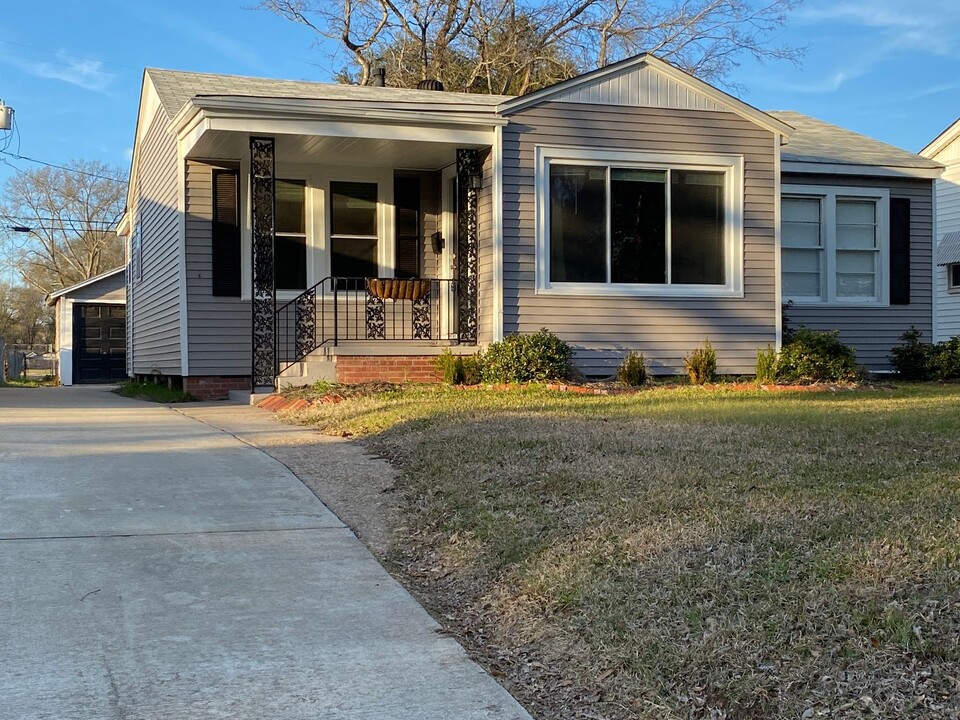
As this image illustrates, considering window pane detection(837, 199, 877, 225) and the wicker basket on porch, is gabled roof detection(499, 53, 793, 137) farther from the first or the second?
the wicker basket on porch

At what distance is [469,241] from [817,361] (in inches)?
184

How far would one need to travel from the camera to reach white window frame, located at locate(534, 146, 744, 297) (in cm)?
1223

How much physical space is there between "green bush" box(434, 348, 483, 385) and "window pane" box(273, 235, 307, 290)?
271cm

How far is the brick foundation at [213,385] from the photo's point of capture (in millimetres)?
13289

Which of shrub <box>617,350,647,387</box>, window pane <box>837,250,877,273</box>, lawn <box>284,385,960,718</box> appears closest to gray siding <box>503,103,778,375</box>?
shrub <box>617,350,647,387</box>

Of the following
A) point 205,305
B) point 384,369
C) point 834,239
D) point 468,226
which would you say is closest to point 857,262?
point 834,239

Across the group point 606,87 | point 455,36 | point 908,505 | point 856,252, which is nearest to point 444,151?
point 606,87

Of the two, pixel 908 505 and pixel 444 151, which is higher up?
pixel 444 151

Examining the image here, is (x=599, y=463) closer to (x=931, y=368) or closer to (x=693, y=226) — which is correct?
(x=693, y=226)

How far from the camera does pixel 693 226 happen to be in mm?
12812

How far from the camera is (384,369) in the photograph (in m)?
11.8

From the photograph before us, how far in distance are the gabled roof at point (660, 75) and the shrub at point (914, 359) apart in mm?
3637

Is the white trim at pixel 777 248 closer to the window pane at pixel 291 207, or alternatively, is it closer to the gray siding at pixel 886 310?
the gray siding at pixel 886 310

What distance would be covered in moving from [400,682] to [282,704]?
16.6 inches
